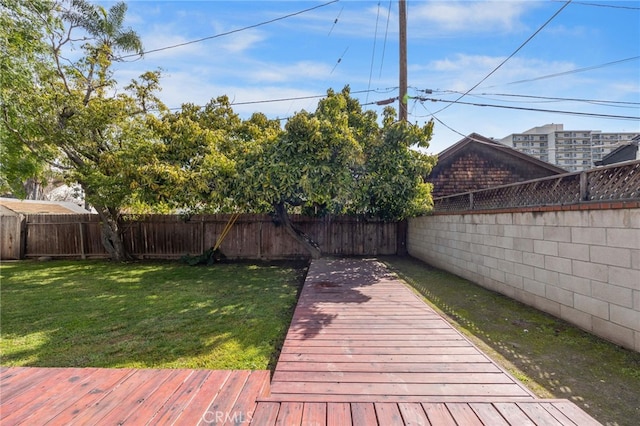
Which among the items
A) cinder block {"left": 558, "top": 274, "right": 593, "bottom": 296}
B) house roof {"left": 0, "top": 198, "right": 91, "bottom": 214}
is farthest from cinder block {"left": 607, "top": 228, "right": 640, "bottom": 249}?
house roof {"left": 0, "top": 198, "right": 91, "bottom": 214}

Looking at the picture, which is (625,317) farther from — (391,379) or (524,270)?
(391,379)

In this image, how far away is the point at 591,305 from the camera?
3.43 metres

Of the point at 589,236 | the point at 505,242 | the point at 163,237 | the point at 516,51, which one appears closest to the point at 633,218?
the point at 589,236

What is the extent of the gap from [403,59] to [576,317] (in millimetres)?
7601

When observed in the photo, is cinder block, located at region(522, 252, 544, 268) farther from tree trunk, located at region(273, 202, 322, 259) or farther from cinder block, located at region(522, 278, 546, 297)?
tree trunk, located at region(273, 202, 322, 259)

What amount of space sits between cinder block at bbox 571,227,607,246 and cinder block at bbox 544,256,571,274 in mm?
316

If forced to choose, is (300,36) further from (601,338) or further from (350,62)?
(601,338)

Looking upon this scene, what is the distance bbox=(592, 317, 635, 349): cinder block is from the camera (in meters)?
2.96

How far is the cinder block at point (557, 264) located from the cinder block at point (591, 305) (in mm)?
345

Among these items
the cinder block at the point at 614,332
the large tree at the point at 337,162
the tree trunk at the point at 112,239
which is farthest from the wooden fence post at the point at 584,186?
the tree trunk at the point at 112,239

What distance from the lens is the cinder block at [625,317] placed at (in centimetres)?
289

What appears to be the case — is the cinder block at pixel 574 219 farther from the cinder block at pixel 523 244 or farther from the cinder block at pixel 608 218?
the cinder block at pixel 523 244

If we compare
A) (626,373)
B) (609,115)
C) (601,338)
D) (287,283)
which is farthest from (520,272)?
(609,115)

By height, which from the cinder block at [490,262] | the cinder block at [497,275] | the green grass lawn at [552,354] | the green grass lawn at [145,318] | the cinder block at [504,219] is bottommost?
the green grass lawn at [145,318]
